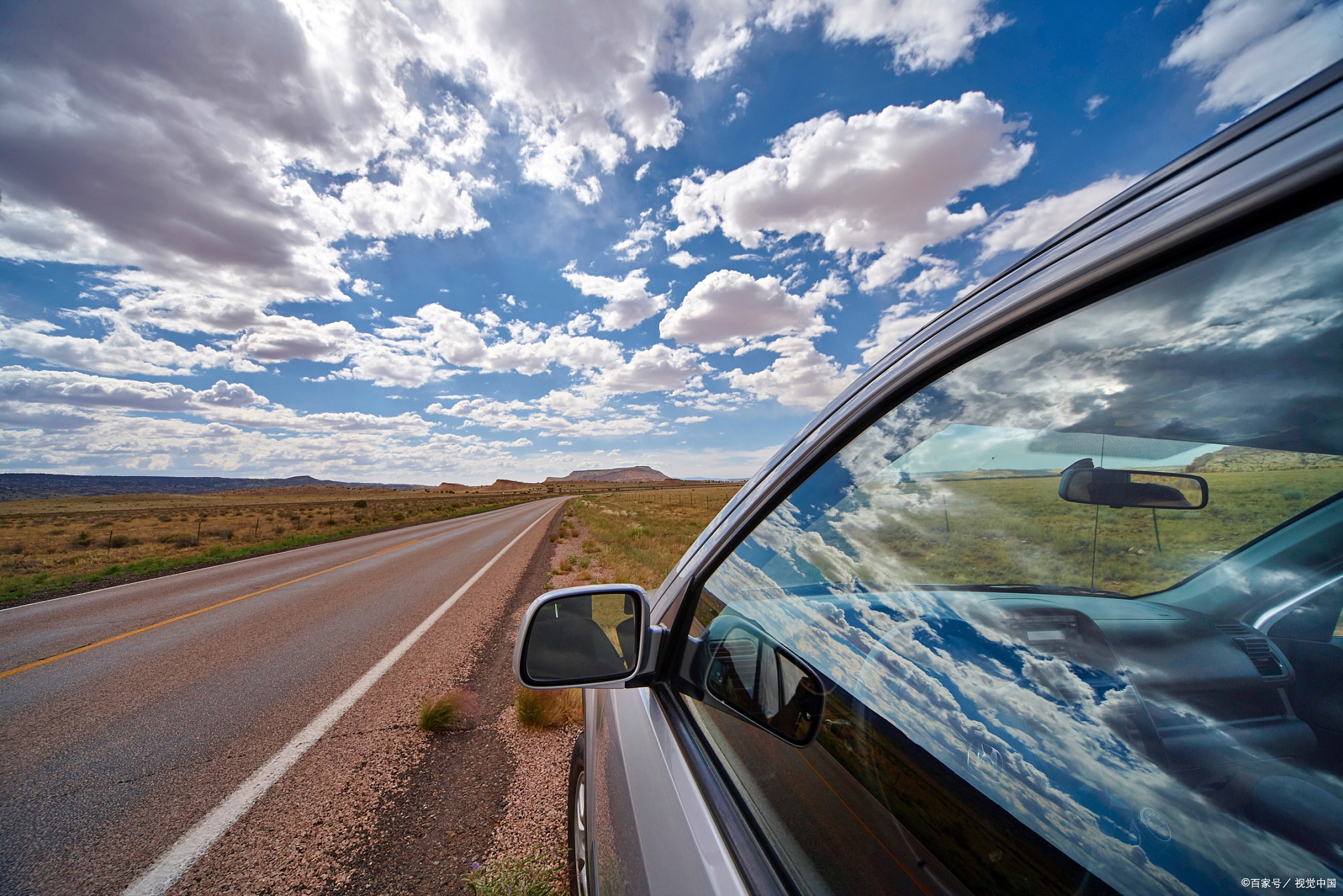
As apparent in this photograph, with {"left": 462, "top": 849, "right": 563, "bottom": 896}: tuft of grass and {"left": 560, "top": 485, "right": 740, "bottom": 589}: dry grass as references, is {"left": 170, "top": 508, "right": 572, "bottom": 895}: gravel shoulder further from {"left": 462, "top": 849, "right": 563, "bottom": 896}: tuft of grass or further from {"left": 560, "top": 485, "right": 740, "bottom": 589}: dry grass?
{"left": 560, "top": 485, "right": 740, "bottom": 589}: dry grass

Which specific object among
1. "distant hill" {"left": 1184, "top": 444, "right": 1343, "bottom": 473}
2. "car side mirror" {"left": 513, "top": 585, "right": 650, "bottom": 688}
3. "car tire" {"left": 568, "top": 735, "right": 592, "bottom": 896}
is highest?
"distant hill" {"left": 1184, "top": 444, "right": 1343, "bottom": 473}

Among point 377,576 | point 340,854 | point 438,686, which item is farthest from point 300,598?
point 340,854

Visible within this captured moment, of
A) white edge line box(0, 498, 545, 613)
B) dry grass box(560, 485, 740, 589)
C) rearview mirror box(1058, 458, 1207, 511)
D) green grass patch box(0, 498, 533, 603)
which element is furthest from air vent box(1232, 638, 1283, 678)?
green grass patch box(0, 498, 533, 603)

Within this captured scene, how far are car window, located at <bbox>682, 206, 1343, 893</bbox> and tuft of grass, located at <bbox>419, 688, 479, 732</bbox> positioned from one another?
397 centimetres

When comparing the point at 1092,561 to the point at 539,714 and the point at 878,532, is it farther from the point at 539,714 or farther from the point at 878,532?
the point at 539,714

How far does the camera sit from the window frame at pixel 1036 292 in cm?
49

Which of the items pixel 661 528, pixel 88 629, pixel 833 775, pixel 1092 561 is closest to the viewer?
pixel 1092 561

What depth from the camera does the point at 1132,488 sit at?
2.63 feet

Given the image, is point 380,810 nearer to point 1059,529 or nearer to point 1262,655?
point 1059,529

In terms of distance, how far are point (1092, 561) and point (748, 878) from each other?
2.60ft

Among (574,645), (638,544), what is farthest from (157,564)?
(574,645)

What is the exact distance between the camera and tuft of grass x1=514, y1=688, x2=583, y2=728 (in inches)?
176

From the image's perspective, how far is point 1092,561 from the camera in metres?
0.88

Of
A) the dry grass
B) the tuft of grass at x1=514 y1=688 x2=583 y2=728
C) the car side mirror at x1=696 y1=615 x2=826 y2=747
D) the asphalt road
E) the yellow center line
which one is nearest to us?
the car side mirror at x1=696 y1=615 x2=826 y2=747
